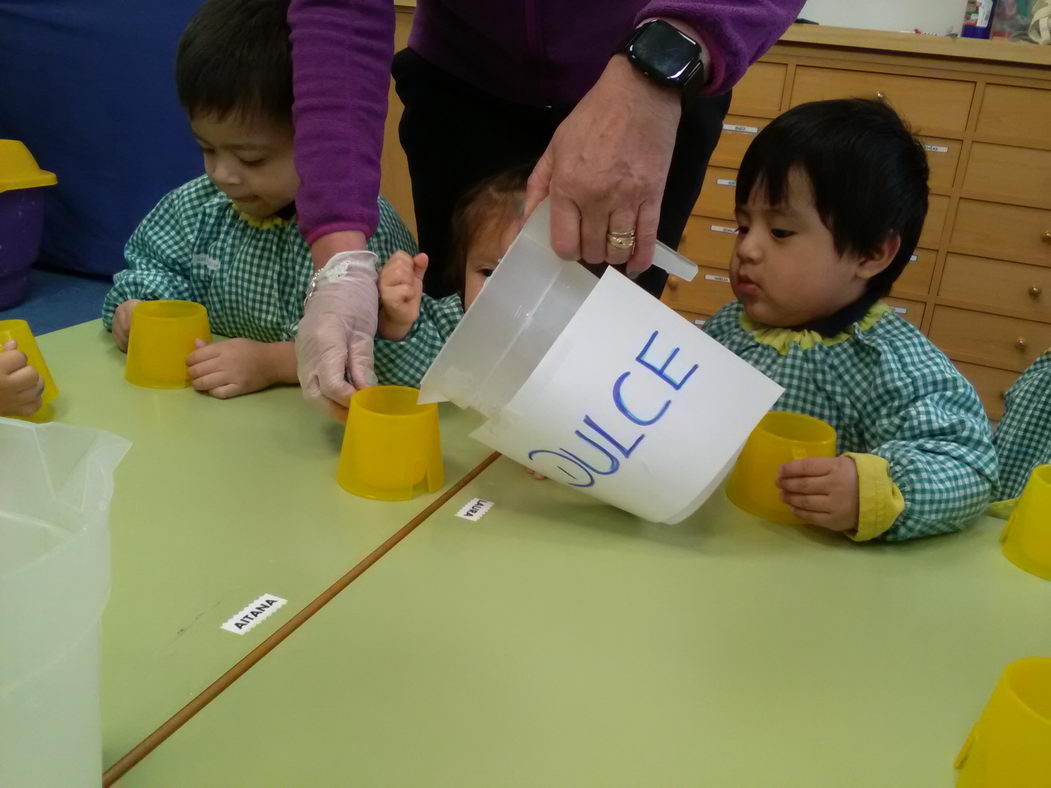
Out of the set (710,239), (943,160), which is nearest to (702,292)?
(710,239)

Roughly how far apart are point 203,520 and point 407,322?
36 cm

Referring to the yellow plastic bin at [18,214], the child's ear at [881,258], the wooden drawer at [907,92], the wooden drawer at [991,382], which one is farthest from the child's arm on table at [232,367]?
the wooden drawer at [991,382]

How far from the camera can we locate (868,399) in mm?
900

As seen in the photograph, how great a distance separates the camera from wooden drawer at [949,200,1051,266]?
227cm

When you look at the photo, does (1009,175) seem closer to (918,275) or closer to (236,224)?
(918,275)

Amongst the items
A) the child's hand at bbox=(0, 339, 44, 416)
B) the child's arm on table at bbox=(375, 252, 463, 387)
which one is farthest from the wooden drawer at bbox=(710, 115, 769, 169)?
the child's hand at bbox=(0, 339, 44, 416)

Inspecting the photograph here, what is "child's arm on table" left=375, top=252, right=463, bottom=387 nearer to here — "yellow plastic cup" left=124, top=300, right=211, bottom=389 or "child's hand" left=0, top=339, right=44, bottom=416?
"yellow plastic cup" left=124, top=300, right=211, bottom=389

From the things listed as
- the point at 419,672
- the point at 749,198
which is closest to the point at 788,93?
the point at 749,198

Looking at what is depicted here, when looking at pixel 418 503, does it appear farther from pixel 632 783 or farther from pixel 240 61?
pixel 240 61

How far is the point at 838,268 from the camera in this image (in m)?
0.95

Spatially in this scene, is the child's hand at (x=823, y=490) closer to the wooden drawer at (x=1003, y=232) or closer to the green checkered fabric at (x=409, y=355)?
the green checkered fabric at (x=409, y=355)

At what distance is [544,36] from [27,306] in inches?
74.7

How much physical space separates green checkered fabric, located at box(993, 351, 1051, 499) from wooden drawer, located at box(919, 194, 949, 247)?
4.56 ft

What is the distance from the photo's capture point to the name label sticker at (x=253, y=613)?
53cm
